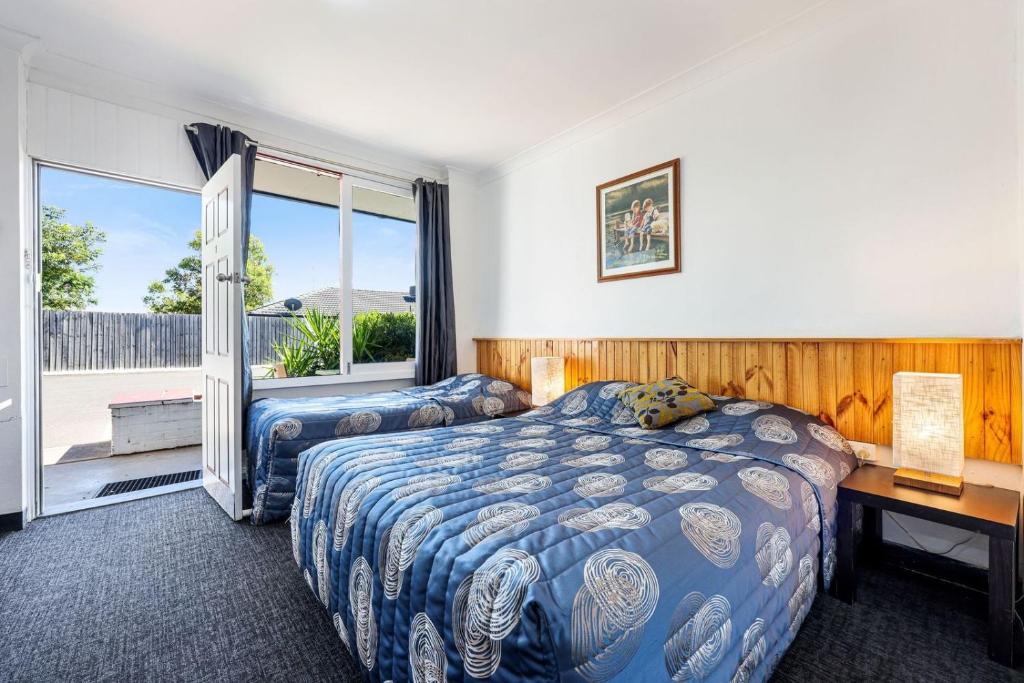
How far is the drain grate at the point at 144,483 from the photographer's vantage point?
289 cm

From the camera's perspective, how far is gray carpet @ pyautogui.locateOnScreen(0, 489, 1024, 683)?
1.32 m

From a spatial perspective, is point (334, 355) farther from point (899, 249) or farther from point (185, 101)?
point (899, 249)

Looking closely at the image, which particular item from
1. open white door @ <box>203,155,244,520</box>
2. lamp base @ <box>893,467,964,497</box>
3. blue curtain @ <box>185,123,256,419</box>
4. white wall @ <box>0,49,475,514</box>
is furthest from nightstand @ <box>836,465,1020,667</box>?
white wall @ <box>0,49,475,514</box>

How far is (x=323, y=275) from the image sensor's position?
363 centimetres

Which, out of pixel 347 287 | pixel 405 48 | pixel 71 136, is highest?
pixel 405 48

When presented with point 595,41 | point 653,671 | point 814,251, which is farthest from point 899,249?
point 653,671

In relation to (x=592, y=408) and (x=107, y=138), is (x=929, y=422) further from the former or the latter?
(x=107, y=138)

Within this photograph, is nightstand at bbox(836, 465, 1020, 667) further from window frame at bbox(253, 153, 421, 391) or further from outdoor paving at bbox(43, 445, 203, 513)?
outdoor paving at bbox(43, 445, 203, 513)

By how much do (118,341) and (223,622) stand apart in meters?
4.27

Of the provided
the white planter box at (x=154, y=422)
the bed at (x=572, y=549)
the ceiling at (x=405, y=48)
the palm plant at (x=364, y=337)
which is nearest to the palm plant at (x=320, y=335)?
the palm plant at (x=364, y=337)

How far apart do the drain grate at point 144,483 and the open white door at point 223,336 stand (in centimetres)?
42

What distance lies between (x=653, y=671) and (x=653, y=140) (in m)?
2.84

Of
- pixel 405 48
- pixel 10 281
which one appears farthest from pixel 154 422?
pixel 405 48

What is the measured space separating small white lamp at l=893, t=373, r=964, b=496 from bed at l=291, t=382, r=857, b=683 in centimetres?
21
